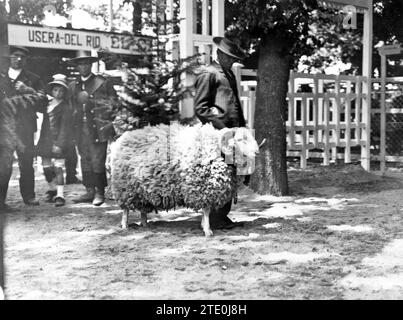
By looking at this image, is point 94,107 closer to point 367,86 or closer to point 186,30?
point 186,30

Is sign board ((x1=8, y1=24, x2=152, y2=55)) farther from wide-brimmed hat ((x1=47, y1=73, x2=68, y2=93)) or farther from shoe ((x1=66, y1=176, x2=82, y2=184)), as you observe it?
shoe ((x1=66, y1=176, x2=82, y2=184))

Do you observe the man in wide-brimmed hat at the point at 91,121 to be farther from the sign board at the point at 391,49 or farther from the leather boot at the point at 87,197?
the sign board at the point at 391,49

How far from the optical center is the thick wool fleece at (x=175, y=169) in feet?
20.6

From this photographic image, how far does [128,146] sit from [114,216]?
1.52m

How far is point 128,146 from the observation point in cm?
657

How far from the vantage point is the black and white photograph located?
15.7 ft

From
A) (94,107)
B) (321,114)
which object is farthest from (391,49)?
(94,107)

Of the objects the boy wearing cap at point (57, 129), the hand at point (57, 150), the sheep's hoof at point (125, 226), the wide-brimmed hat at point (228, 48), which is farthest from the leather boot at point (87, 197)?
the wide-brimmed hat at point (228, 48)

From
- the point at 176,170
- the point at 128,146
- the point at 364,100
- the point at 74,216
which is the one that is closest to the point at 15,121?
the point at 74,216

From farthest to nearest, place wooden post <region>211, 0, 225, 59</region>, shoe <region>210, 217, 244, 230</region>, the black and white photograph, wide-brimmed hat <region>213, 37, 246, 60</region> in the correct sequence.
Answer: wooden post <region>211, 0, 225, 59</region> → shoe <region>210, 217, 244, 230</region> → wide-brimmed hat <region>213, 37, 246, 60</region> → the black and white photograph

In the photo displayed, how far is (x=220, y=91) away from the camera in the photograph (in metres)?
6.56

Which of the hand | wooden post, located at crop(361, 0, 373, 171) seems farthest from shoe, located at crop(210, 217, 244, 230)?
wooden post, located at crop(361, 0, 373, 171)

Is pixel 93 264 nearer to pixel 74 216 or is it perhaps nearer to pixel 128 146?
pixel 128 146

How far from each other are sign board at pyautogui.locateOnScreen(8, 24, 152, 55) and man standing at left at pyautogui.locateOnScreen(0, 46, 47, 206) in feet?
0.54
